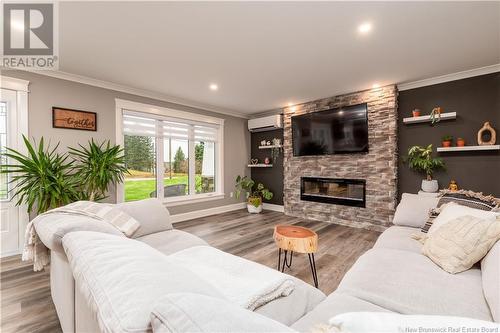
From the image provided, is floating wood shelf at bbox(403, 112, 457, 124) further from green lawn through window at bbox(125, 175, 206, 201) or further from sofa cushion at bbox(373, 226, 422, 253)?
green lawn through window at bbox(125, 175, 206, 201)

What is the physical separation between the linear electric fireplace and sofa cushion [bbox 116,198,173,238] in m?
3.38

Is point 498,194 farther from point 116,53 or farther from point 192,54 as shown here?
point 116,53

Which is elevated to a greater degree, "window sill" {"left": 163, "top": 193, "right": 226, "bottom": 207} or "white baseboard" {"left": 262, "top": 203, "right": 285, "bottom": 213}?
"window sill" {"left": 163, "top": 193, "right": 226, "bottom": 207}

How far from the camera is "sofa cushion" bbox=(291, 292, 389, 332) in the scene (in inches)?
37.4

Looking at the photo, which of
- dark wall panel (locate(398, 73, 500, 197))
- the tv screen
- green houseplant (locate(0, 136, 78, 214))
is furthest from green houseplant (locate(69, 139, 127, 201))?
dark wall panel (locate(398, 73, 500, 197))

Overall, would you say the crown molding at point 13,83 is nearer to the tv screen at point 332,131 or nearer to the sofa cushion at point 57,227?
the sofa cushion at point 57,227

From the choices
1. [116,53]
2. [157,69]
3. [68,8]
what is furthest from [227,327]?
[157,69]

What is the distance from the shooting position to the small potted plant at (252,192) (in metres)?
5.45

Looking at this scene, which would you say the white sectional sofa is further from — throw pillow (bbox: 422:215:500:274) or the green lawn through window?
the green lawn through window

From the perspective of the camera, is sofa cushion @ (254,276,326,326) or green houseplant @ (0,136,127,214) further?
green houseplant @ (0,136,127,214)

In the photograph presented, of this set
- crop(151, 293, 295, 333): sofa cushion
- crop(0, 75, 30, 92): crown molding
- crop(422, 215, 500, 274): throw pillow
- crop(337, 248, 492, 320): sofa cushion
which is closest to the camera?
crop(151, 293, 295, 333): sofa cushion

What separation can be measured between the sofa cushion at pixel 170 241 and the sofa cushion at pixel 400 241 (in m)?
1.57

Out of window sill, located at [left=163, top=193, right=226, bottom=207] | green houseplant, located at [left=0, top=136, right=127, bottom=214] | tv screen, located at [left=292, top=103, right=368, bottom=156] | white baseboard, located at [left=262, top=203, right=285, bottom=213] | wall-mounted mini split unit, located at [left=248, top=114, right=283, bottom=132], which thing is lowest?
white baseboard, located at [left=262, top=203, right=285, bottom=213]

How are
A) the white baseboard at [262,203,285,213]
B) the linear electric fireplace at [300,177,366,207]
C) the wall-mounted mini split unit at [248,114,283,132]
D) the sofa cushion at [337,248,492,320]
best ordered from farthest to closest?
1. the white baseboard at [262,203,285,213]
2. the wall-mounted mini split unit at [248,114,283,132]
3. the linear electric fireplace at [300,177,366,207]
4. the sofa cushion at [337,248,492,320]
